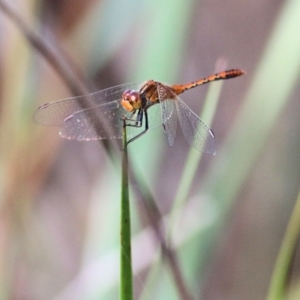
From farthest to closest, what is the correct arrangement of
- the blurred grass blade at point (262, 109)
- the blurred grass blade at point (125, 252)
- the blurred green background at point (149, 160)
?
the blurred green background at point (149, 160), the blurred grass blade at point (262, 109), the blurred grass blade at point (125, 252)

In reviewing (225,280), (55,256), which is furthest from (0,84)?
(225,280)

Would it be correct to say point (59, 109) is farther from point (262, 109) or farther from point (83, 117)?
point (262, 109)

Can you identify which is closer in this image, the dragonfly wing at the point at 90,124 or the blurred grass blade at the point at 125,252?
the blurred grass blade at the point at 125,252

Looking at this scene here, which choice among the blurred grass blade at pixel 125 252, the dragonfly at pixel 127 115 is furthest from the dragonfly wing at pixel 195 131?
the blurred grass blade at pixel 125 252

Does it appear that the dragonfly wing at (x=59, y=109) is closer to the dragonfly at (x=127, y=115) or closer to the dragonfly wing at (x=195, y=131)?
the dragonfly at (x=127, y=115)

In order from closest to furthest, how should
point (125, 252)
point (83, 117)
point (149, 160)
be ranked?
point (125, 252) < point (83, 117) < point (149, 160)

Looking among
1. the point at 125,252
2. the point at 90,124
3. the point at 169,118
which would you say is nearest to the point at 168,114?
the point at 169,118

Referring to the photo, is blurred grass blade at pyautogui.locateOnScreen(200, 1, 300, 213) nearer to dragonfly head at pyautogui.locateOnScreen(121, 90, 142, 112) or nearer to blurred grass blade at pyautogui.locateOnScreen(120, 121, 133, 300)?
dragonfly head at pyautogui.locateOnScreen(121, 90, 142, 112)
